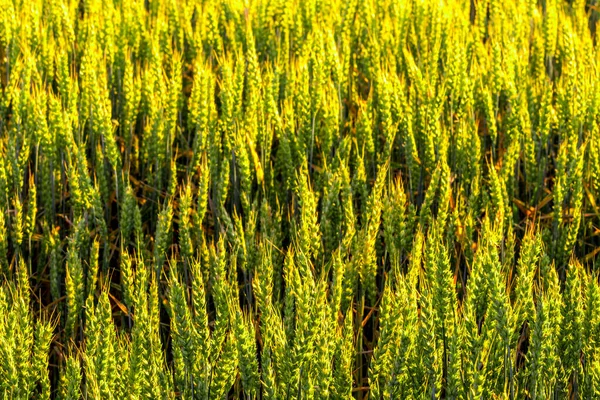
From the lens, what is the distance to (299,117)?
8.02ft

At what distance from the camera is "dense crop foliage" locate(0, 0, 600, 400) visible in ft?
5.19

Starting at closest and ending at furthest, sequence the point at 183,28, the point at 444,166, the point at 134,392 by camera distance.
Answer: the point at 134,392 → the point at 444,166 → the point at 183,28

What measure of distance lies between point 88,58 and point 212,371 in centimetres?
117

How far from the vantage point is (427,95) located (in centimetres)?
248

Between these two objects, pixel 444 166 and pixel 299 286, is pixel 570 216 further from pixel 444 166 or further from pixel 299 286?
pixel 299 286

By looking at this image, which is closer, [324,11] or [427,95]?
[427,95]

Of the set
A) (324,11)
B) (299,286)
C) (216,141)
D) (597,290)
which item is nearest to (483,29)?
(324,11)

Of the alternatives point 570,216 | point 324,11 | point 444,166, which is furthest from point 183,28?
point 570,216

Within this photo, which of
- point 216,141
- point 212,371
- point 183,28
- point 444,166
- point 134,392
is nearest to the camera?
point 134,392

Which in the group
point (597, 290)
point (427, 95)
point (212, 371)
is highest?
point (427, 95)

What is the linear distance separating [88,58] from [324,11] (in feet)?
2.98

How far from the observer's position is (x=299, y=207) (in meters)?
2.30

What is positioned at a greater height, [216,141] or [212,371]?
[216,141]

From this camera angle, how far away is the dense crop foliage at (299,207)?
1582 mm
